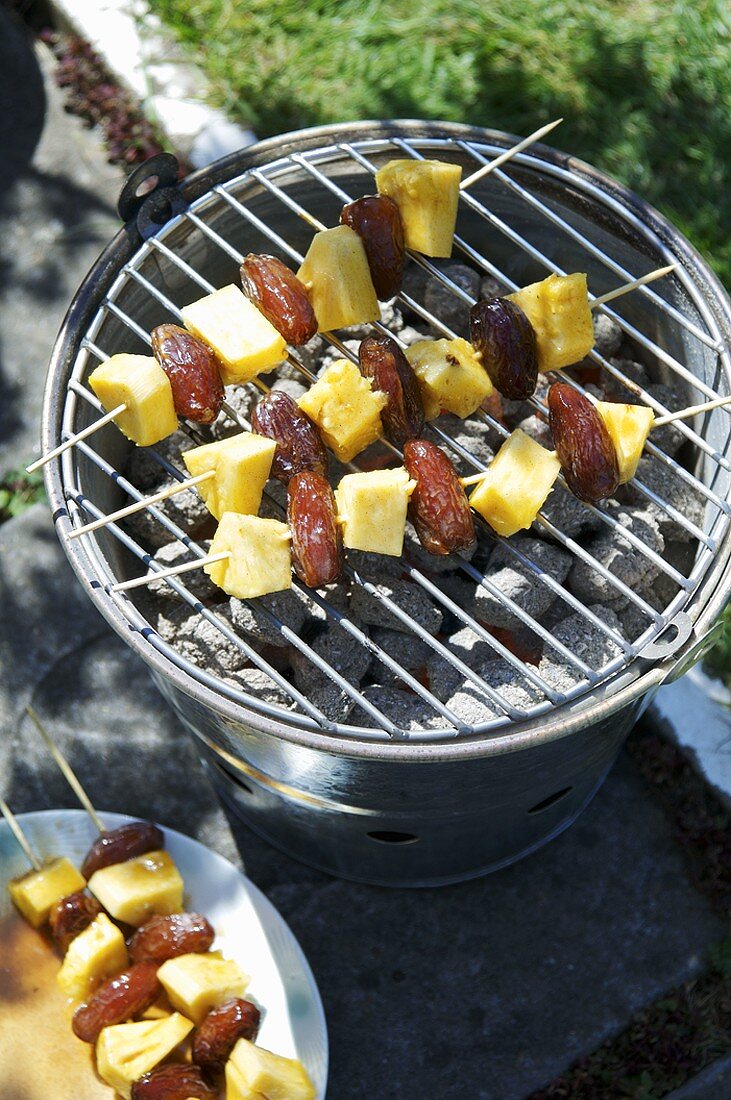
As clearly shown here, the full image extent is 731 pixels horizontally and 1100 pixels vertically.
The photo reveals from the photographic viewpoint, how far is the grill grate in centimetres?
Result: 253

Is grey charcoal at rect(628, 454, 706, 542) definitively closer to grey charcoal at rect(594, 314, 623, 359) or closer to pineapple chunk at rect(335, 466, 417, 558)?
grey charcoal at rect(594, 314, 623, 359)

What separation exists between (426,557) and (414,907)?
1341 mm

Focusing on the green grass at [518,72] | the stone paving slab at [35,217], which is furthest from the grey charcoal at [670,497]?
the stone paving slab at [35,217]

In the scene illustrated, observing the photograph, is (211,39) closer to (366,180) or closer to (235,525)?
(366,180)

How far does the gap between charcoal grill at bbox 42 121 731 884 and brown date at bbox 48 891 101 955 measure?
0.52m

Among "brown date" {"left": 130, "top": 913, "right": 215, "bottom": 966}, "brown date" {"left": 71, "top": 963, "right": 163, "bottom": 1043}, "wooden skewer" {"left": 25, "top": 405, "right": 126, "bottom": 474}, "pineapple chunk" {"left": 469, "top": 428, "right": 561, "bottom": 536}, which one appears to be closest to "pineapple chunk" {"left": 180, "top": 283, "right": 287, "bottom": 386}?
"wooden skewer" {"left": 25, "top": 405, "right": 126, "bottom": 474}

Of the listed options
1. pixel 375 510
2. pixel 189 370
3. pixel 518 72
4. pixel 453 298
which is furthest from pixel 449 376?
pixel 518 72

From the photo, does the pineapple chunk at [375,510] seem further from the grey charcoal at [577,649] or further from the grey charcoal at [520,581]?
the grey charcoal at [577,649]

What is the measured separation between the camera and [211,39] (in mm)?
4691

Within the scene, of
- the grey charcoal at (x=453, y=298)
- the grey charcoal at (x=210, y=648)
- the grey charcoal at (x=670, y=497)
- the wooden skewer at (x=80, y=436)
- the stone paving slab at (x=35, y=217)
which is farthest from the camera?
the stone paving slab at (x=35, y=217)

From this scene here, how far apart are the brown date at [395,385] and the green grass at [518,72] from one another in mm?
2105

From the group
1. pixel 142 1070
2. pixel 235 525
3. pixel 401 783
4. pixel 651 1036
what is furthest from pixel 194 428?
Result: pixel 651 1036

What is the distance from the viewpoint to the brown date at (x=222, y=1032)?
9.98ft

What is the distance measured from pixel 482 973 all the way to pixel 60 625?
1826 mm
